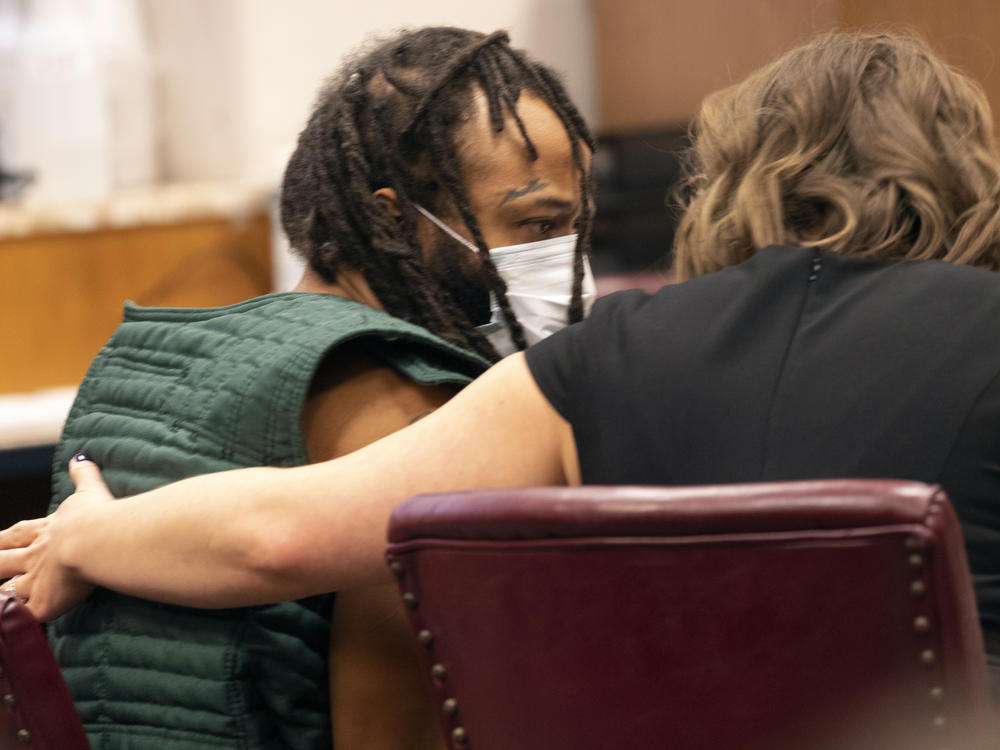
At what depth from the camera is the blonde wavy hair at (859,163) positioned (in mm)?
979

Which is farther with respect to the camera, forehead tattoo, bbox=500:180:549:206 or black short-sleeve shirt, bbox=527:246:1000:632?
forehead tattoo, bbox=500:180:549:206

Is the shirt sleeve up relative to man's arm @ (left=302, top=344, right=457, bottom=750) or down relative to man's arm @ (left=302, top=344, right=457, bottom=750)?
up

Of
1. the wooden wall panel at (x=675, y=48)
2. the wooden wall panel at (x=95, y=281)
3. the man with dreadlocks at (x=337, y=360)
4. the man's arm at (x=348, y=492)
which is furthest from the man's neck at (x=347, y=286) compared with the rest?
the wooden wall panel at (x=675, y=48)

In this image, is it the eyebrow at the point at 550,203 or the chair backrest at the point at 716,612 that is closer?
the chair backrest at the point at 716,612

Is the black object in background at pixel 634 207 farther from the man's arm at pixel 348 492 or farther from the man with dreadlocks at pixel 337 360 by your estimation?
the man's arm at pixel 348 492

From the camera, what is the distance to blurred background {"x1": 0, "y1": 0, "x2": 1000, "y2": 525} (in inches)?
133

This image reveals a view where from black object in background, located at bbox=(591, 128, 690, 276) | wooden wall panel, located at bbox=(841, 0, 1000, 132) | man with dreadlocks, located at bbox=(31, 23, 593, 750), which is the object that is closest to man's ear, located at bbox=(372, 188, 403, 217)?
man with dreadlocks, located at bbox=(31, 23, 593, 750)

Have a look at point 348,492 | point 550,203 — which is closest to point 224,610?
point 348,492

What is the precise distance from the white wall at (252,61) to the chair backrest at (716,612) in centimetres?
292

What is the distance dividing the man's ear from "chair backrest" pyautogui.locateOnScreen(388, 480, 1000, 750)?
680mm

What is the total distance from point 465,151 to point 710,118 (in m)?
0.37

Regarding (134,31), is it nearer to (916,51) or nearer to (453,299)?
(453,299)

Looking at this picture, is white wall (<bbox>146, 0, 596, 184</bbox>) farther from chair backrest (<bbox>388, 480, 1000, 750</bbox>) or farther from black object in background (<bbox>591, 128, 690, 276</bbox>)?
chair backrest (<bbox>388, 480, 1000, 750</bbox>)

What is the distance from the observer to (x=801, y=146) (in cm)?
103
